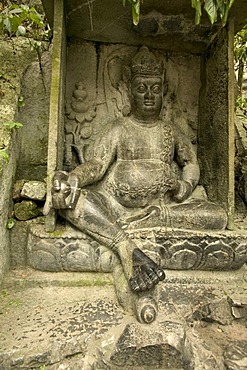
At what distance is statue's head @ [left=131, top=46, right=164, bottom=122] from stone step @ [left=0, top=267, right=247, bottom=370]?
145 cm

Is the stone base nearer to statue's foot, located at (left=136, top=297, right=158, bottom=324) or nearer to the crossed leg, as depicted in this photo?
the crossed leg

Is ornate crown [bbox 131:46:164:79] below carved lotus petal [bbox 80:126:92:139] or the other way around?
the other way around

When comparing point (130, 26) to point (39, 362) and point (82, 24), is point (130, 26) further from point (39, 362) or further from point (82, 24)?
point (39, 362)

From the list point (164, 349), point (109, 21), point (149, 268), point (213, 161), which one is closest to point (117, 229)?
point (149, 268)

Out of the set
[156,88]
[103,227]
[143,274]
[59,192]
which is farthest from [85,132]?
[143,274]

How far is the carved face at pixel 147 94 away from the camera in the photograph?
9.25ft

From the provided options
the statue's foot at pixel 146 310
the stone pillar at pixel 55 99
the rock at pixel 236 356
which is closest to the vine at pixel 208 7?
the stone pillar at pixel 55 99

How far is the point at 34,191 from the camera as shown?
2.51m

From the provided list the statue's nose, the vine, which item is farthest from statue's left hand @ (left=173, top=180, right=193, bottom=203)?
the vine

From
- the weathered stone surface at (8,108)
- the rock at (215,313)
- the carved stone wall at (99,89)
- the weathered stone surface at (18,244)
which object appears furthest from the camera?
the carved stone wall at (99,89)

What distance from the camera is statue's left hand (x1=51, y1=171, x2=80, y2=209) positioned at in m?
2.24

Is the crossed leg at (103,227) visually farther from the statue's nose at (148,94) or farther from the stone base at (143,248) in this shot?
the statue's nose at (148,94)

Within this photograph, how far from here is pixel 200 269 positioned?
2475 mm

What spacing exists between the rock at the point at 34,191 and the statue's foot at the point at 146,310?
1124 mm
